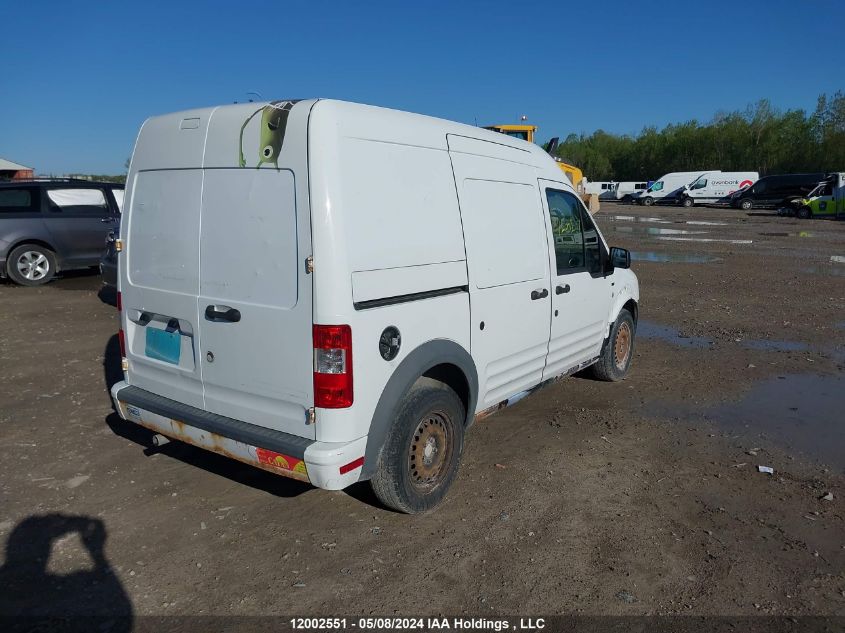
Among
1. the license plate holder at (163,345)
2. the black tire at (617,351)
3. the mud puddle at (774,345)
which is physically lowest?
the mud puddle at (774,345)

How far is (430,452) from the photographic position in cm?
401

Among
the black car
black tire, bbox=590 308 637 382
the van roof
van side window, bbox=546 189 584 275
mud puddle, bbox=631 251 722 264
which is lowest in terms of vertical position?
black tire, bbox=590 308 637 382

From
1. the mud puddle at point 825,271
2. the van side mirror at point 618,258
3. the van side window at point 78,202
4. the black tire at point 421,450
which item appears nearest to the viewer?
the black tire at point 421,450

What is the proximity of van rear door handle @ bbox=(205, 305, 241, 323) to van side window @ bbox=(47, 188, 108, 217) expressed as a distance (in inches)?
417

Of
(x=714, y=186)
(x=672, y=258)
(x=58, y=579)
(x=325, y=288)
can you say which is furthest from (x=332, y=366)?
(x=714, y=186)

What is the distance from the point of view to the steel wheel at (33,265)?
12141 mm

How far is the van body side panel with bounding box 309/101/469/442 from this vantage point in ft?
10.5

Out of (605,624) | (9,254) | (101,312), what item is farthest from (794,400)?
(9,254)

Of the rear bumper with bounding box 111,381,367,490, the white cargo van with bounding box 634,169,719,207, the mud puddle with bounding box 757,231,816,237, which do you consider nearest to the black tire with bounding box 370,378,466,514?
the rear bumper with bounding box 111,381,367,490

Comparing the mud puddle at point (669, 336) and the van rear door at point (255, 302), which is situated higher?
the van rear door at point (255, 302)

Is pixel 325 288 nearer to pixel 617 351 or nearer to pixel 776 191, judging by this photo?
pixel 617 351

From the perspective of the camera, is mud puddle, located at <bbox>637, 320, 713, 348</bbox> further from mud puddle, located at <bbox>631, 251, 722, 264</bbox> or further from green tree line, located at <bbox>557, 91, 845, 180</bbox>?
green tree line, located at <bbox>557, 91, 845, 180</bbox>

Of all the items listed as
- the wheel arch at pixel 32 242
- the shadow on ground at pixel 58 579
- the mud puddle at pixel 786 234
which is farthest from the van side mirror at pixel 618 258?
the mud puddle at pixel 786 234

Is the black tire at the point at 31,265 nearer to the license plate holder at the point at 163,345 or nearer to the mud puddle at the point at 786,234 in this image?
the license plate holder at the point at 163,345
